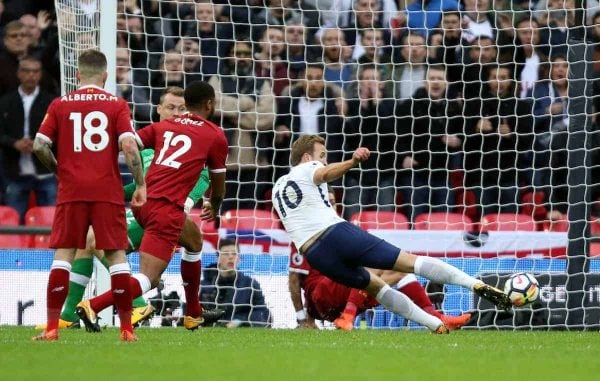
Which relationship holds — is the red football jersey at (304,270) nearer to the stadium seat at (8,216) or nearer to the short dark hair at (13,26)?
the stadium seat at (8,216)

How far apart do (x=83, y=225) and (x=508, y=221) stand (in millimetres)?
6541

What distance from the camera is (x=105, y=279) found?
11266 mm

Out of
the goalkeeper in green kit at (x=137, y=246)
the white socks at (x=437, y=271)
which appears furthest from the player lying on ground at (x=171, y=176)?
the white socks at (x=437, y=271)

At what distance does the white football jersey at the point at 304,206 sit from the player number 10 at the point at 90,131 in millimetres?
Answer: 2055

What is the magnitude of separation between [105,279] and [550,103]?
17.9 ft

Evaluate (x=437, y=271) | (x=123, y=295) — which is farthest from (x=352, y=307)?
(x=123, y=295)

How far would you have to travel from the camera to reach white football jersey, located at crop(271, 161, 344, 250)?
979 cm

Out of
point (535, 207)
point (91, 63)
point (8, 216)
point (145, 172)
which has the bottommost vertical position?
point (8, 216)

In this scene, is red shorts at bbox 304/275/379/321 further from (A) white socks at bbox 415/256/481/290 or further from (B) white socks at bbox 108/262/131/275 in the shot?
(B) white socks at bbox 108/262/131/275

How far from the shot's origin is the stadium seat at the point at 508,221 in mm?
13453

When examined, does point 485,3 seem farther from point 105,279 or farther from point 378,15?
point 105,279

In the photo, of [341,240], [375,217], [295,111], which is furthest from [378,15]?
[341,240]

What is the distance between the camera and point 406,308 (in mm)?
9594

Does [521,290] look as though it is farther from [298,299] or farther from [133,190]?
[133,190]
